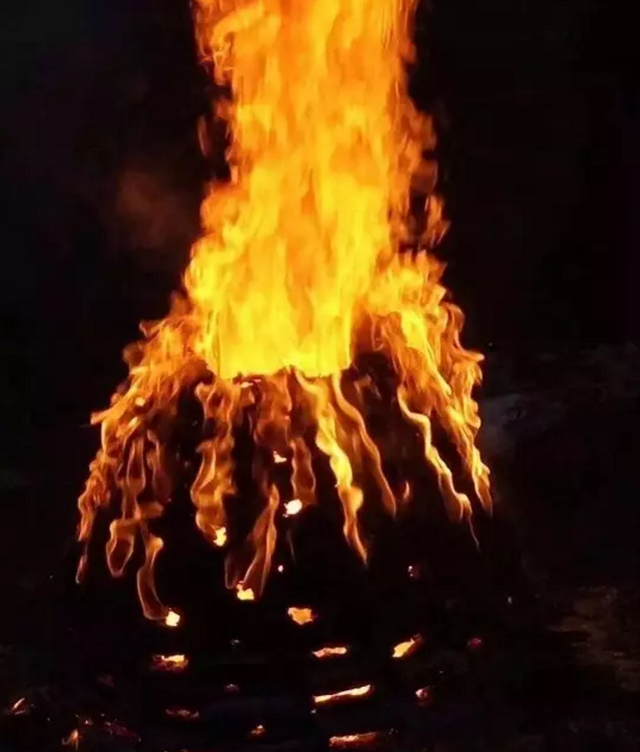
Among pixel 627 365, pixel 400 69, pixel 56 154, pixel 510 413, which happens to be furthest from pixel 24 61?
pixel 627 365

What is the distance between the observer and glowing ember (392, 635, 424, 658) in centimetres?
181

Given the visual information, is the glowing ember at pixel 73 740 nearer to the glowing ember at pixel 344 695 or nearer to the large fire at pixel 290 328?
the large fire at pixel 290 328

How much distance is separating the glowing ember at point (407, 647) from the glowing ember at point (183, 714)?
10.8 inches

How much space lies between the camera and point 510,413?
3.20 meters

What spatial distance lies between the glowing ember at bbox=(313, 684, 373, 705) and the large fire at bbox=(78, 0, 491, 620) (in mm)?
174

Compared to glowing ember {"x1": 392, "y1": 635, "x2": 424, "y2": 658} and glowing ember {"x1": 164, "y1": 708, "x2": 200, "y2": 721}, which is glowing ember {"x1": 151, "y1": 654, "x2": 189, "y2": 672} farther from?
glowing ember {"x1": 392, "y1": 635, "x2": 424, "y2": 658}

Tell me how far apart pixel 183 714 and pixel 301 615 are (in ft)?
0.68

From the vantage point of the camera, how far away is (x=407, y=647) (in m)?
1.82

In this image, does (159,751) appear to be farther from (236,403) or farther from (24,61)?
(24,61)

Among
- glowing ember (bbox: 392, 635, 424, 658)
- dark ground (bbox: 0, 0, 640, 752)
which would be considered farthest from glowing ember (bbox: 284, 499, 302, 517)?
dark ground (bbox: 0, 0, 640, 752)

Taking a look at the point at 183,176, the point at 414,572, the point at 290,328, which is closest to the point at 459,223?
the point at 183,176

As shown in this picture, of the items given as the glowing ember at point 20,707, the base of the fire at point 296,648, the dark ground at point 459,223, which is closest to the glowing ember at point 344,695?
the base of the fire at point 296,648

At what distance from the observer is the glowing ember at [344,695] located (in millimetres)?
1764

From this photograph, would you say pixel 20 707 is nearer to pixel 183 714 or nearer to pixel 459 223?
pixel 183 714
